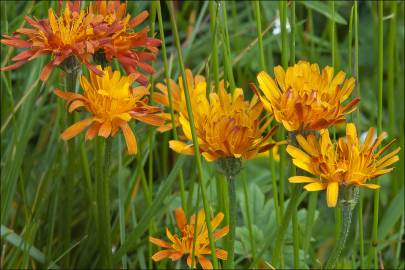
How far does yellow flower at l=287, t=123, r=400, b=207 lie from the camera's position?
627 mm

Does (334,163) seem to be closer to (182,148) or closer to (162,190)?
(182,148)

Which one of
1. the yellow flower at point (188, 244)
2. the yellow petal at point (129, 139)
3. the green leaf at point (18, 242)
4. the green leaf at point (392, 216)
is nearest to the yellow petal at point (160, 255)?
the yellow flower at point (188, 244)

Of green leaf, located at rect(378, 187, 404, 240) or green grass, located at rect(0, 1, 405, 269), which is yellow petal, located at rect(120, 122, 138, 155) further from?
green leaf, located at rect(378, 187, 404, 240)

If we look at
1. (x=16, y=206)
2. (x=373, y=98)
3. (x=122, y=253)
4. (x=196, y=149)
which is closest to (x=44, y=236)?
(x=16, y=206)

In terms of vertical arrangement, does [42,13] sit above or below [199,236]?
above

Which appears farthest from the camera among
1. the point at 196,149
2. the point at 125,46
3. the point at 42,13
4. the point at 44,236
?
the point at 42,13

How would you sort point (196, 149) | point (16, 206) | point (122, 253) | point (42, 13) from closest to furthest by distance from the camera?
point (196, 149) → point (122, 253) → point (16, 206) → point (42, 13)

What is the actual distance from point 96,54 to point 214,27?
122 mm

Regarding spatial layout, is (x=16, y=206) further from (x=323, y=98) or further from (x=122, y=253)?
(x=323, y=98)

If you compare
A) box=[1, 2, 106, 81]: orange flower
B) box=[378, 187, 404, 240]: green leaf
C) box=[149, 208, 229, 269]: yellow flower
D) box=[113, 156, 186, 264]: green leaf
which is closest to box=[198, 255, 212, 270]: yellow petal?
box=[149, 208, 229, 269]: yellow flower

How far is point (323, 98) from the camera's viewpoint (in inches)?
25.7

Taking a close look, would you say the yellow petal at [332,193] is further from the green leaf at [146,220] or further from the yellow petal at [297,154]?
the green leaf at [146,220]

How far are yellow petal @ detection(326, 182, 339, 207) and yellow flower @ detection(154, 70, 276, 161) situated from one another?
6 cm

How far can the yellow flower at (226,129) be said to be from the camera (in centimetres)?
63
